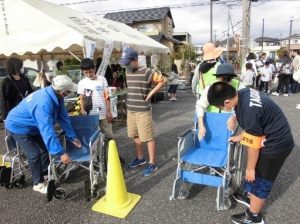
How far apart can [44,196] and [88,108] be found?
138cm

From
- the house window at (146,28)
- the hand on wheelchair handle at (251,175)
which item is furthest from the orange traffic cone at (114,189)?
the house window at (146,28)

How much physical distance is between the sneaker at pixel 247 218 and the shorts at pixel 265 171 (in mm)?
244

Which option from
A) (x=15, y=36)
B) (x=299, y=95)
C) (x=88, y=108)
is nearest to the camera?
(x=88, y=108)

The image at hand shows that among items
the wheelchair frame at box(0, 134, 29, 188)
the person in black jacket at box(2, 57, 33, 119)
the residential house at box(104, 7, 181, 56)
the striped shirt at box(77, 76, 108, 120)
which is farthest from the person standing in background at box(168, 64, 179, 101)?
the residential house at box(104, 7, 181, 56)

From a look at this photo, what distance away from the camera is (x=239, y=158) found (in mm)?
3277

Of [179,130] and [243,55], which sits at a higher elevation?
[243,55]

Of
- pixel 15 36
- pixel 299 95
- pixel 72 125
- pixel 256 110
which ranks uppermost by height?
pixel 15 36

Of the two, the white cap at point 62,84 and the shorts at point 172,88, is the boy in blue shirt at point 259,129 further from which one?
the shorts at point 172,88

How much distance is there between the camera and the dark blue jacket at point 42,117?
3035 mm

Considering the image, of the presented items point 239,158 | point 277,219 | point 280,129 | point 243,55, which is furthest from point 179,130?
point 243,55

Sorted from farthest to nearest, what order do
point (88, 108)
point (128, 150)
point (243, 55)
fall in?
point (243, 55), point (128, 150), point (88, 108)

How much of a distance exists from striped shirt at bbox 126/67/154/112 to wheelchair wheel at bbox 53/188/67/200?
1.40 metres

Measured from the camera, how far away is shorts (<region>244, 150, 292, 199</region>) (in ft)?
8.34

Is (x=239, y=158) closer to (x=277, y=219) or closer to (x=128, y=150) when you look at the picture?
(x=277, y=219)
